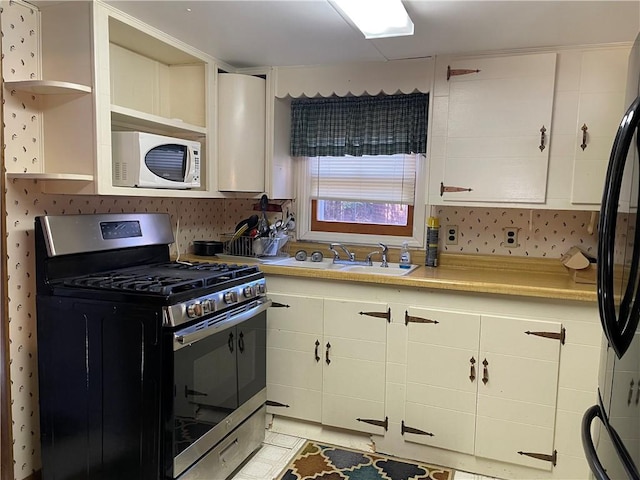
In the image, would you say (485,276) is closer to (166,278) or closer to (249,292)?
(249,292)

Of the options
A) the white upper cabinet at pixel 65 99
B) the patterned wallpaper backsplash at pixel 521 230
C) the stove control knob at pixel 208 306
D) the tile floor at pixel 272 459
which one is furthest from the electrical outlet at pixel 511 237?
the white upper cabinet at pixel 65 99

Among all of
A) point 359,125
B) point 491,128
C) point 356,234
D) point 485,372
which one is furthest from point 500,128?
point 485,372

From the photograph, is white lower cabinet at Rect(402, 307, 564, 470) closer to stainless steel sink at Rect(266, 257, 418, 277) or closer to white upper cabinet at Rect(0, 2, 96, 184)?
stainless steel sink at Rect(266, 257, 418, 277)

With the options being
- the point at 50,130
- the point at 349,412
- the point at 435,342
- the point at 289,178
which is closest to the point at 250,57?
the point at 289,178

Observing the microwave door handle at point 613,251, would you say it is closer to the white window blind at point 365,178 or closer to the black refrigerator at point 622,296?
the black refrigerator at point 622,296

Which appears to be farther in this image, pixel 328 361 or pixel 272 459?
pixel 328 361

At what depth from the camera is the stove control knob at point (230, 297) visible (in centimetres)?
210

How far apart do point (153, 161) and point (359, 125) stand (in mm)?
1295

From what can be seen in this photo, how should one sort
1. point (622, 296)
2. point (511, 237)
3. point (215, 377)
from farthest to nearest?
point (511, 237) < point (215, 377) < point (622, 296)

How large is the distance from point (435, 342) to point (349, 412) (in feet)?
2.00

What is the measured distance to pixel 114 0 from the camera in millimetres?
1933

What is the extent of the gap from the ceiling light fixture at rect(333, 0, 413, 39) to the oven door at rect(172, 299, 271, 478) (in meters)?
1.34

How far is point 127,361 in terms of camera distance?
1.82 meters

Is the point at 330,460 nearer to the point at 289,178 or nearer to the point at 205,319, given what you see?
the point at 205,319
